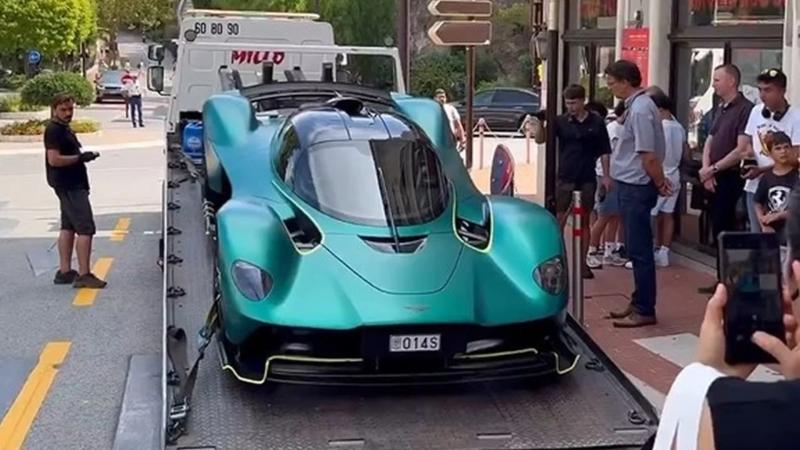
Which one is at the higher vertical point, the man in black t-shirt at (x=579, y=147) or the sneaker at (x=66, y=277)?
the man in black t-shirt at (x=579, y=147)

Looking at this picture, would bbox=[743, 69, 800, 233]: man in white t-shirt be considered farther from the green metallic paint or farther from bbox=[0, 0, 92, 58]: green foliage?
bbox=[0, 0, 92, 58]: green foliage

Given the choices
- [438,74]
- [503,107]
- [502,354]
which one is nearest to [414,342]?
[502,354]

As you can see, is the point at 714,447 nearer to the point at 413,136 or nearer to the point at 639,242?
the point at 413,136

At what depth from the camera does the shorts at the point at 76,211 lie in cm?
988

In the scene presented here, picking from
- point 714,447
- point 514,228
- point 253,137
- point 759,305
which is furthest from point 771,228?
point 714,447

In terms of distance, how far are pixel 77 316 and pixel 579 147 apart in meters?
4.40

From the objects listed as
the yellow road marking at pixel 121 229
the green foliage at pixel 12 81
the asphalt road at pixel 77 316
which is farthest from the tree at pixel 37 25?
the yellow road marking at pixel 121 229

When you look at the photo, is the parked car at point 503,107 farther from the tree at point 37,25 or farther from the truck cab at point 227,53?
the truck cab at point 227,53

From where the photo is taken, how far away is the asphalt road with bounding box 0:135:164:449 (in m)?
6.57

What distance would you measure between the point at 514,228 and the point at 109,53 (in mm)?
73698

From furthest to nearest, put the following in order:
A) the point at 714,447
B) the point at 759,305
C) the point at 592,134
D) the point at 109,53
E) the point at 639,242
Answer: the point at 109,53 < the point at 592,134 < the point at 639,242 < the point at 759,305 < the point at 714,447

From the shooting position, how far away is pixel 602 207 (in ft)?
33.7

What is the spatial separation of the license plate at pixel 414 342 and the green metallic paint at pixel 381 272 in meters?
0.08

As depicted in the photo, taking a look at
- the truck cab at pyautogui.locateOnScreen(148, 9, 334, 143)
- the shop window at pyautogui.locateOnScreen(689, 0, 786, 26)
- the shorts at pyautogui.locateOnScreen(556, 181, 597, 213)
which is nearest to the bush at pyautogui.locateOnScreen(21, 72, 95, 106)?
the truck cab at pyautogui.locateOnScreen(148, 9, 334, 143)
